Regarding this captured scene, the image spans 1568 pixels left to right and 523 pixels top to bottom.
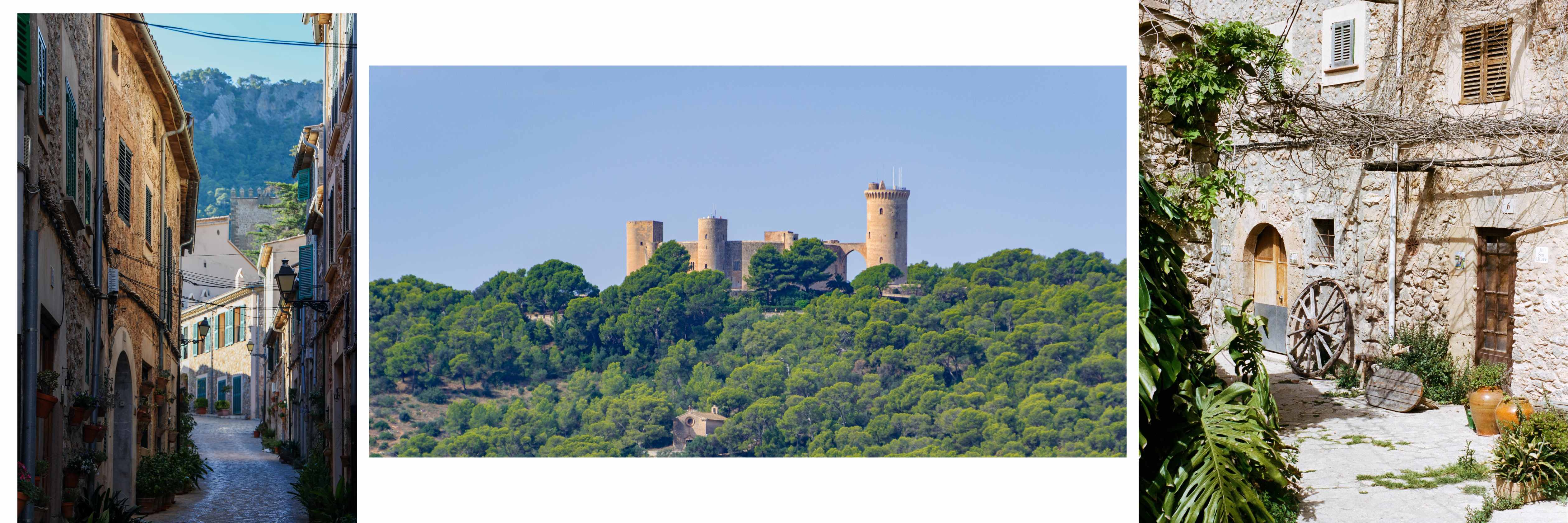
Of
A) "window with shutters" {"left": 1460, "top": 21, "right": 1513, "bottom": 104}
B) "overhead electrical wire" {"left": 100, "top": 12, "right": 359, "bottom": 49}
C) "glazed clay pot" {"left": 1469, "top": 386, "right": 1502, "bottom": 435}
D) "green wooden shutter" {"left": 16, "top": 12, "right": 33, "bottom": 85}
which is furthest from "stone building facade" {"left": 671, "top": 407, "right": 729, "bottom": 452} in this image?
"window with shutters" {"left": 1460, "top": 21, "right": 1513, "bottom": 104}

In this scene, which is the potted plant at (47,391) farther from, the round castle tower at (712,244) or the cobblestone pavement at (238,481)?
the round castle tower at (712,244)

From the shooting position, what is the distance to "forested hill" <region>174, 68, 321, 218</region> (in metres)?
3.81

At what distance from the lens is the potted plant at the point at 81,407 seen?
12.0 ft

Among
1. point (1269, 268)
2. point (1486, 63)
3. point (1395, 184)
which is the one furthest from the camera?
point (1269, 268)

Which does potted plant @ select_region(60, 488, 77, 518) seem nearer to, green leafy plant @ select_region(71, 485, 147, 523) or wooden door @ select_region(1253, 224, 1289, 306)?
green leafy plant @ select_region(71, 485, 147, 523)

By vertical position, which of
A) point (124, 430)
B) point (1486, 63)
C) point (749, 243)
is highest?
point (1486, 63)

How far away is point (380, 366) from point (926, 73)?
2.69 m

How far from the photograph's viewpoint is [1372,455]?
20.6ft

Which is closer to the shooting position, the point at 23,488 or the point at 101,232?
the point at 23,488

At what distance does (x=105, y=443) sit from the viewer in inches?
148

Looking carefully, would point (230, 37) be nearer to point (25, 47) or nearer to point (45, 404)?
point (25, 47)

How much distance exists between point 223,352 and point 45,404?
2.19ft

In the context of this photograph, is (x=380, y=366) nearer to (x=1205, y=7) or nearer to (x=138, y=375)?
(x=138, y=375)

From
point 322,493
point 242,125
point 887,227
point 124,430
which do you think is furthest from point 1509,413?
point 124,430
